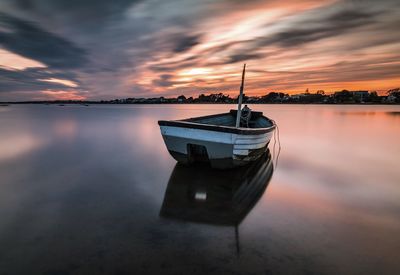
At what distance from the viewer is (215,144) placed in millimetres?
7844

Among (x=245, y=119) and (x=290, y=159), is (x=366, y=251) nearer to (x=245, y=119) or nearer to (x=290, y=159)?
(x=290, y=159)

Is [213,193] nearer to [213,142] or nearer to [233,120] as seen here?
[213,142]

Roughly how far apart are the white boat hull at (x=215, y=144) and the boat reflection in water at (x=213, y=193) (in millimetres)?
492

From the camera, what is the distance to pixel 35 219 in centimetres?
490

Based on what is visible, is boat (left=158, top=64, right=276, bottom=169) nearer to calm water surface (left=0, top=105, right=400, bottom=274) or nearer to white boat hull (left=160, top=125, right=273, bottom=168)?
white boat hull (left=160, top=125, right=273, bottom=168)

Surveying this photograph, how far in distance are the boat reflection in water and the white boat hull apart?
1.61 feet

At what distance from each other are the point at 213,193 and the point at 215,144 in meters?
1.71

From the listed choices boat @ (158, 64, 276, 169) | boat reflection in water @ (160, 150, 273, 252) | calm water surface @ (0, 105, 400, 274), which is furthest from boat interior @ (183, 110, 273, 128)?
calm water surface @ (0, 105, 400, 274)

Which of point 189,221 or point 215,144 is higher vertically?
point 215,144

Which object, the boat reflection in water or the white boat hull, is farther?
the white boat hull

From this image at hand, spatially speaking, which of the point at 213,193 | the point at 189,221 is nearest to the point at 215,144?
the point at 213,193

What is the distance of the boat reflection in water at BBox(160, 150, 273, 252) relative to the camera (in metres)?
5.36

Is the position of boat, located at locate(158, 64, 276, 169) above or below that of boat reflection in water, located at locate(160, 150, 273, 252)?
above

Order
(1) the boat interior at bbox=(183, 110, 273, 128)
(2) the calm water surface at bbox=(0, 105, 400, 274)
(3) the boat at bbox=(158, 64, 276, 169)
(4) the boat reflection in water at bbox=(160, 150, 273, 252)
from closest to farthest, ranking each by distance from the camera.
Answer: (2) the calm water surface at bbox=(0, 105, 400, 274) → (4) the boat reflection in water at bbox=(160, 150, 273, 252) → (3) the boat at bbox=(158, 64, 276, 169) → (1) the boat interior at bbox=(183, 110, 273, 128)
